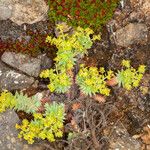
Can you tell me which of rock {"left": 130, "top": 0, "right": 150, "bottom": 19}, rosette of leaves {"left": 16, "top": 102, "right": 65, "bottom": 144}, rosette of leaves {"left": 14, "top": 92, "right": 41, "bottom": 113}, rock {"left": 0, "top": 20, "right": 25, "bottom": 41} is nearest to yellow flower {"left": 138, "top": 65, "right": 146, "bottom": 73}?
rock {"left": 130, "top": 0, "right": 150, "bottom": 19}

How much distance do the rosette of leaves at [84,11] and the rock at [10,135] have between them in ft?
7.91

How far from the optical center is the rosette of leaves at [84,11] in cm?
995

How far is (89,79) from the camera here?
9.29m

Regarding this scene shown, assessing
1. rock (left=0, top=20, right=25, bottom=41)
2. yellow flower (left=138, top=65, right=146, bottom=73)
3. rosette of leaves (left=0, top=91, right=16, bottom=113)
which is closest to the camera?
yellow flower (left=138, top=65, right=146, bottom=73)

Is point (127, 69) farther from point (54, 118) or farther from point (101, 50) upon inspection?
point (54, 118)

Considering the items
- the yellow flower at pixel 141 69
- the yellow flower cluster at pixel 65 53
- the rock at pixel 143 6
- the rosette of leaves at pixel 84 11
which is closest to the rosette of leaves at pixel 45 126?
the yellow flower cluster at pixel 65 53

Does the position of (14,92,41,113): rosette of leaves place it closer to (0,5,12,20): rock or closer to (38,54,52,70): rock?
(38,54,52,70): rock

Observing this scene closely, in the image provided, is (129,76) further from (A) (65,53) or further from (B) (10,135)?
(B) (10,135)

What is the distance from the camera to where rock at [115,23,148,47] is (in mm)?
10039

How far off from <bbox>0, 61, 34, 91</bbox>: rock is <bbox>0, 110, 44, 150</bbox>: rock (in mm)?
618

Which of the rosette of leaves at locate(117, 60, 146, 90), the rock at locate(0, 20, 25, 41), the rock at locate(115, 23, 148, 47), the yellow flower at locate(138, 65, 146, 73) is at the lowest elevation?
the rosette of leaves at locate(117, 60, 146, 90)

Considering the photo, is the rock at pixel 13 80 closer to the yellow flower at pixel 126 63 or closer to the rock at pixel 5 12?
the rock at pixel 5 12

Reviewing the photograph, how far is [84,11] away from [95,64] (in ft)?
3.98

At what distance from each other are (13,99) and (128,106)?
2.50 m
